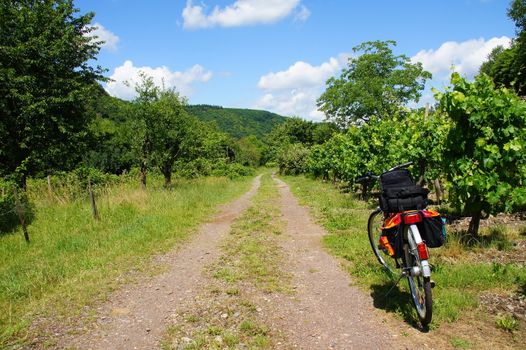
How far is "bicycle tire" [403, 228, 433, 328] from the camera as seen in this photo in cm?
376

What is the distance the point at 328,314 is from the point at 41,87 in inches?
570

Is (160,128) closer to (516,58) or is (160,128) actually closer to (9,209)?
(9,209)

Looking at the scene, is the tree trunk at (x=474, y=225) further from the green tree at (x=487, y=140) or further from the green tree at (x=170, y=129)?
the green tree at (x=170, y=129)

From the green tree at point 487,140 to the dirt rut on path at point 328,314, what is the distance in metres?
2.80

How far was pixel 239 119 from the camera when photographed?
155 m

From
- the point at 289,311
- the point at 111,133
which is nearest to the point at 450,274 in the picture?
the point at 289,311

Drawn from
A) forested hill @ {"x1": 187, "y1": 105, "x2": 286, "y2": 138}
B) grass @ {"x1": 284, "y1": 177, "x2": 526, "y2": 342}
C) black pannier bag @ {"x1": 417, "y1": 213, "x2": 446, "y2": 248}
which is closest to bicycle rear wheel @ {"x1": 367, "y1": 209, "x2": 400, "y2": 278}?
grass @ {"x1": 284, "y1": 177, "x2": 526, "y2": 342}

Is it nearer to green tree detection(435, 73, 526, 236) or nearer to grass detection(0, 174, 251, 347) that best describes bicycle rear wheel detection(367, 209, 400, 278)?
green tree detection(435, 73, 526, 236)

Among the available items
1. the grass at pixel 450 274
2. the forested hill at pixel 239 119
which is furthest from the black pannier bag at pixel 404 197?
the forested hill at pixel 239 119

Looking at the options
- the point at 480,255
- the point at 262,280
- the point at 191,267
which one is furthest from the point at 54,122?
the point at 480,255

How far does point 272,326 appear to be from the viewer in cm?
430

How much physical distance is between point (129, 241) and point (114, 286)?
2.58 m

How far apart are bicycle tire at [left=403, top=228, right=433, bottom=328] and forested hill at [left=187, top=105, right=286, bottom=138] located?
124 m

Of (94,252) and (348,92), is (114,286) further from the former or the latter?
(348,92)
